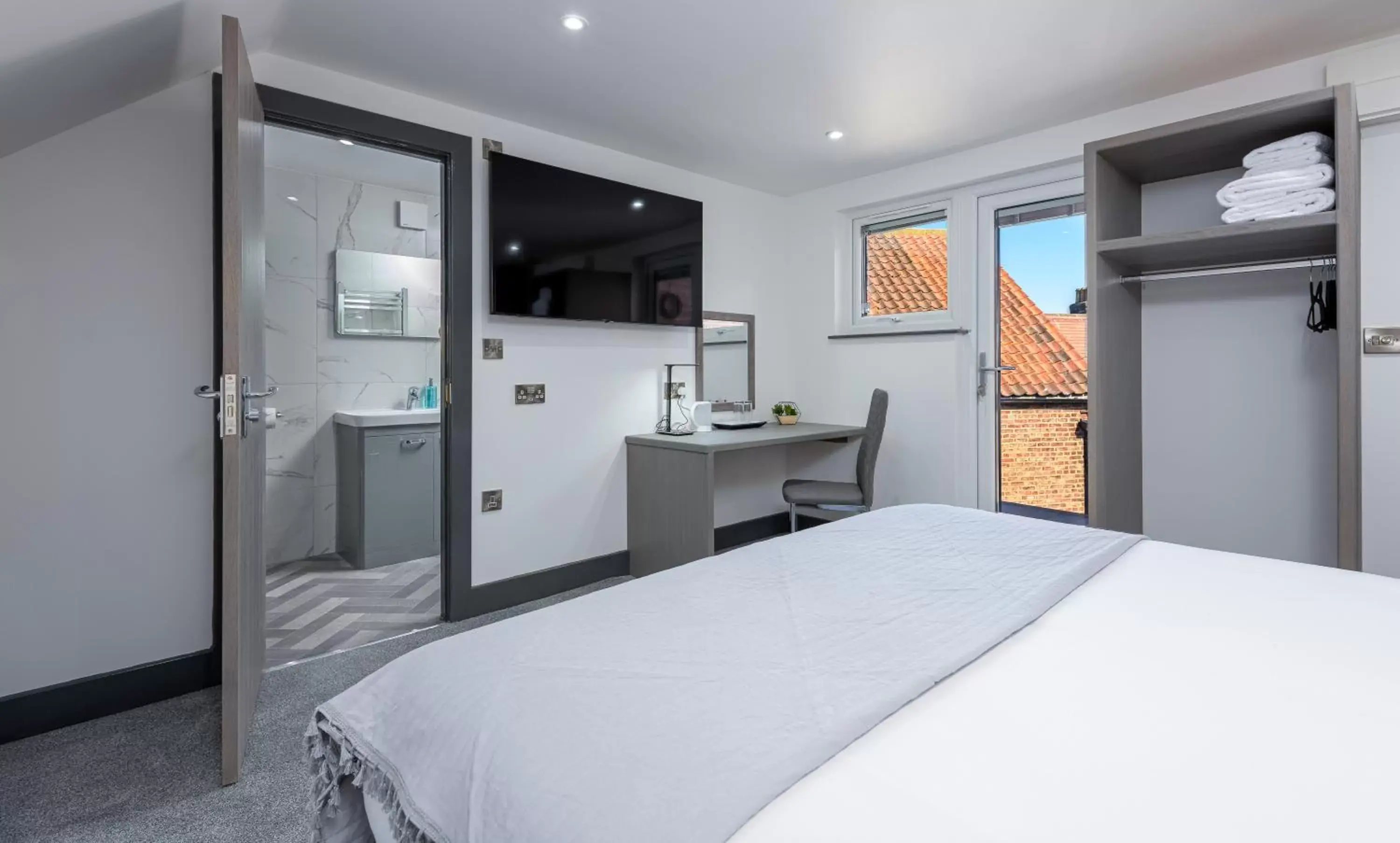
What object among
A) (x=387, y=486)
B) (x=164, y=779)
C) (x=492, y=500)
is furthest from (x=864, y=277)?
(x=164, y=779)

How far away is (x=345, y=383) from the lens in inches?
157

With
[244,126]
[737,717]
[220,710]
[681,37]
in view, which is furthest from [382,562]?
[737,717]

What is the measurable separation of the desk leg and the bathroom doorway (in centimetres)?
110

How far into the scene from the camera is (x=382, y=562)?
382 centimetres

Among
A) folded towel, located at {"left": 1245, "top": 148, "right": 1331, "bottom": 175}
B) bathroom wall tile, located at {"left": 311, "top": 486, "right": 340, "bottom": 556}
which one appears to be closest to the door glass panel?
folded towel, located at {"left": 1245, "top": 148, "right": 1331, "bottom": 175}

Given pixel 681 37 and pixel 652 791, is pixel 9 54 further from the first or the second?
pixel 652 791

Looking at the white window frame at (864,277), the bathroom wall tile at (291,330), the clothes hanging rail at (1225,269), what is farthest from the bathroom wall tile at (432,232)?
the clothes hanging rail at (1225,269)

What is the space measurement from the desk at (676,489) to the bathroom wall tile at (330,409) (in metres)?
1.77

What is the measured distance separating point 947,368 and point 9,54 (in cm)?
367

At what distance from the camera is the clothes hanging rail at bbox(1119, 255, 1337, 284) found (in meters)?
2.52

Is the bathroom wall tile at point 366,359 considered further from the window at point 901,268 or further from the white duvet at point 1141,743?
the white duvet at point 1141,743

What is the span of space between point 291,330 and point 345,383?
41 cm

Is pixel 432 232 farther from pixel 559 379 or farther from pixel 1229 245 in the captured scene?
pixel 1229 245

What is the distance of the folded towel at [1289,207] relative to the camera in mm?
2154
